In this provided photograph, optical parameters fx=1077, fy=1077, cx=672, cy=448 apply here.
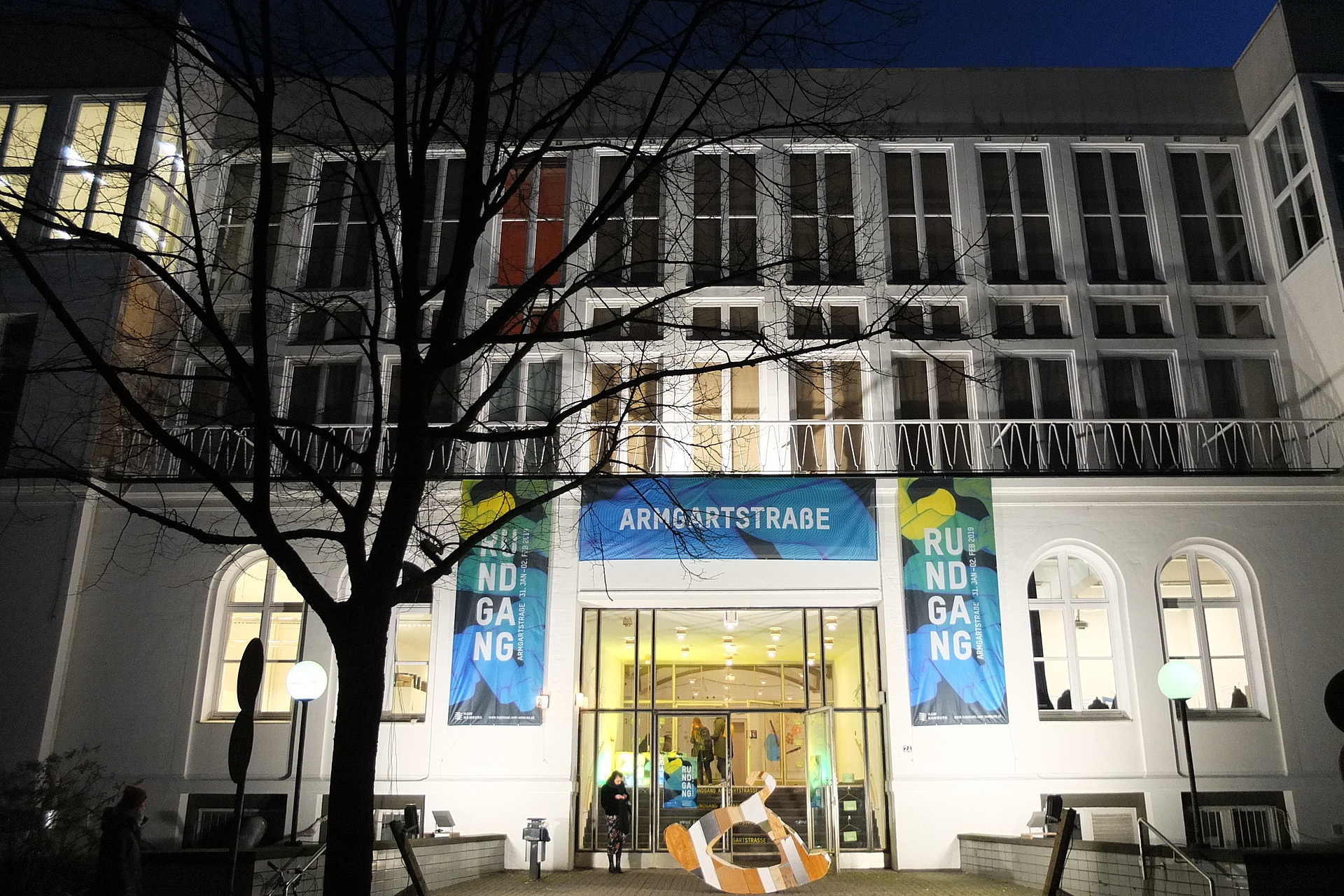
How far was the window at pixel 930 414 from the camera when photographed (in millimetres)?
19297

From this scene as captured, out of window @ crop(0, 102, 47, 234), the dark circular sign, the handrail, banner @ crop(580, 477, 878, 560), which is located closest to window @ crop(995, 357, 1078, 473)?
banner @ crop(580, 477, 878, 560)

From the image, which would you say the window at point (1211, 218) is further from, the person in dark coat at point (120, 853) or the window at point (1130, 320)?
the person in dark coat at point (120, 853)

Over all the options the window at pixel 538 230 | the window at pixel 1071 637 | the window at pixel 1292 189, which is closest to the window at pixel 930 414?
the window at pixel 1071 637

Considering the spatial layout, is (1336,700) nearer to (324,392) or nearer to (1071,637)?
(1071,637)

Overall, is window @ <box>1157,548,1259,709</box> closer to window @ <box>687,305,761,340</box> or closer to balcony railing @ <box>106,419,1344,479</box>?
balcony railing @ <box>106,419,1344,479</box>

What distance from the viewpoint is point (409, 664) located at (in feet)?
61.0

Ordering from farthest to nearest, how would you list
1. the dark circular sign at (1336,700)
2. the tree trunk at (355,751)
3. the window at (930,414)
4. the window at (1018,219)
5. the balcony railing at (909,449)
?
the window at (1018,219) < the window at (930,414) < the balcony railing at (909,449) < the dark circular sign at (1336,700) < the tree trunk at (355,751)

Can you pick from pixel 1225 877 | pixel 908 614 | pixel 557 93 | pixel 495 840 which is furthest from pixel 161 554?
pixel 1225 877

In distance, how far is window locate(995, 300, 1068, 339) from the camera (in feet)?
66.6

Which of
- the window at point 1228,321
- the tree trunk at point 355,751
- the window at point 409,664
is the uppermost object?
Answer: the window at point 1228,321

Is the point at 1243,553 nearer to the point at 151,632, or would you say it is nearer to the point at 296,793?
the point at 296,793

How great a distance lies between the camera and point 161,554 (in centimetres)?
1872

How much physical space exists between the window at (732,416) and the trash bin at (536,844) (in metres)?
6.40

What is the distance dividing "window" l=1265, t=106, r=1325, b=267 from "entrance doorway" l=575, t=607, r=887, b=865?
1070cm
